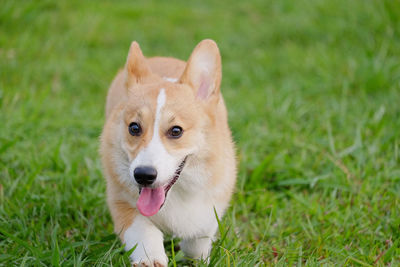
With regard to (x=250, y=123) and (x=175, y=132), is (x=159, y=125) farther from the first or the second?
(x=250, y=123)

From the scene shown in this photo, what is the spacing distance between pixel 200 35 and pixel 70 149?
3621 millimetres

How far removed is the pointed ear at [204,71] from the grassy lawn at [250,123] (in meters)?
0.98

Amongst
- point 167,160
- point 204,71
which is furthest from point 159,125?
point 204,71

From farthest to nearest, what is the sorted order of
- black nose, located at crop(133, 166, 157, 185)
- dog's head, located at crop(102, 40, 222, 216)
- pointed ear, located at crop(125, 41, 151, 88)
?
pointed ear, located at crop(125, 41, 151, 88) → dog's head, located at crop(102, 40, 222, 216) → black nose, located at crop(133, 166, 157, 185)

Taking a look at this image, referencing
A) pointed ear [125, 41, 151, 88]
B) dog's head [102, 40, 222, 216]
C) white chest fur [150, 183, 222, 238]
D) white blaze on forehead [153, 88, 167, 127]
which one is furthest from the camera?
pointed ear [125, 41, 151, 88]

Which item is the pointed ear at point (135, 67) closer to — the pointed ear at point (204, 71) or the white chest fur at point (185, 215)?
the pointed ear at point (204, 71)

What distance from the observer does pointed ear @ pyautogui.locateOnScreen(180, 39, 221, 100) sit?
10.5 feet

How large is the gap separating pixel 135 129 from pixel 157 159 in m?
0.35

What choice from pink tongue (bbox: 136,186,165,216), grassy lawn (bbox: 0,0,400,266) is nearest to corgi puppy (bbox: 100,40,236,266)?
pink tongue (bbox: 136,186,165,216)

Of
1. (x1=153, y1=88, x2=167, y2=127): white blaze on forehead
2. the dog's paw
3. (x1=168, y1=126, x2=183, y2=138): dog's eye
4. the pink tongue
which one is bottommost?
the dog's paw

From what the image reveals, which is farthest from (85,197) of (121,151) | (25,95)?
(25,95)

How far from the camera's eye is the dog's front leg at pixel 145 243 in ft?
8.88

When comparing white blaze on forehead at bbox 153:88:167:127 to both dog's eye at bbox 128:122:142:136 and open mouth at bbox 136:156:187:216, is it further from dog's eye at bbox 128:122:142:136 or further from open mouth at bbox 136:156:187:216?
open mouth at bbox 136:156:187:216

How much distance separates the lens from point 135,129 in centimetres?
298
